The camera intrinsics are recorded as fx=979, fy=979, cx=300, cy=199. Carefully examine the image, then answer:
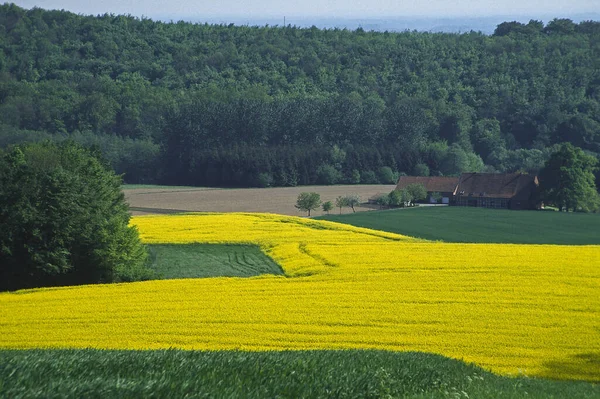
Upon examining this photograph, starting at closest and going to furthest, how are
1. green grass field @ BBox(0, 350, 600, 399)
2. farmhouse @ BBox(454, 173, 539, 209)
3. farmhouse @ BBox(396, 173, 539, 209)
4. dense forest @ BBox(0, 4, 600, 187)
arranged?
green grass field @ BBox(0, 350, 600, 399)
farmhouse @ BBox(454, 173, 539, 209)
farmhouse @ BBox(396, 173, 539, 209)
dense forest @ BBox(0, 4, 600, 187)

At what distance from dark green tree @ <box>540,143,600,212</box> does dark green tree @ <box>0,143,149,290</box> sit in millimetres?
38117

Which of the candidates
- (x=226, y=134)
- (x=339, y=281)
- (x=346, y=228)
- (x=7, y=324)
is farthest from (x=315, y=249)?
(x=226, y=134)

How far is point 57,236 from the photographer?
3441 cm

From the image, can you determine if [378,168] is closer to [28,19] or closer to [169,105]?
[169,105]

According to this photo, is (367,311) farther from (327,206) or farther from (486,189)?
(486,189)

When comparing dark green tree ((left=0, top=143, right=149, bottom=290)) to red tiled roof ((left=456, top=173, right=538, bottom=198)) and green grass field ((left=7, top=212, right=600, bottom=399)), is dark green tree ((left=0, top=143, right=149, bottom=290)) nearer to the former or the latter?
green grass field ((left=7, top=212, right=600, bottom=399))

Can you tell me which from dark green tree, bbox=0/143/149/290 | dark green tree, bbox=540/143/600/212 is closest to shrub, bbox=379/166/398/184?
dark green tree, bbox=540/143/600/212

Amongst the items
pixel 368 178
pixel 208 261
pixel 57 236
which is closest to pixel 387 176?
pixel 368 178

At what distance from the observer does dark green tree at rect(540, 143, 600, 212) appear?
6631 cm

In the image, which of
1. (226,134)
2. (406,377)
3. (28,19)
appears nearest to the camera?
(406,377)

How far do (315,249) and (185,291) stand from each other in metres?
10.6

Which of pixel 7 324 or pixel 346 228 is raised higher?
pixel 7 324

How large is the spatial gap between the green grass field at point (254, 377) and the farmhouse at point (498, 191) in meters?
54.6

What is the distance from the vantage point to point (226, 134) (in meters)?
103
